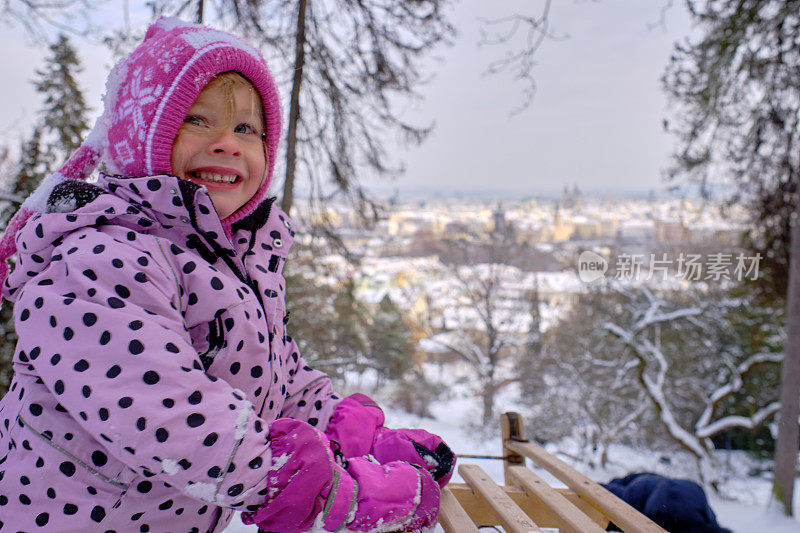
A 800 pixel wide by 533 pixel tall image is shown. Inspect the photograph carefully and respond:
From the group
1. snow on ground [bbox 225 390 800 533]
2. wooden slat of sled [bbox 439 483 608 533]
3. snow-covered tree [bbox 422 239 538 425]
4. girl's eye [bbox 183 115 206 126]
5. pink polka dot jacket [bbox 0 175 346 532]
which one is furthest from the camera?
snow-covered tree [bbox 422 239 538 425]

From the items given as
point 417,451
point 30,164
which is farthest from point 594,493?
point 30,164

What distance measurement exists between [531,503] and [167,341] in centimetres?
116

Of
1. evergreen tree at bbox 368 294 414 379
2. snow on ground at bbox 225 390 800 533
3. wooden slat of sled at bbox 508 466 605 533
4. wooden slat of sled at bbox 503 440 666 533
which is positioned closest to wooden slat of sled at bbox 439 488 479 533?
wooden slat of sled at bbox 508 466 605 533

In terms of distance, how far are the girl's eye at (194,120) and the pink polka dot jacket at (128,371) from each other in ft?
0.56

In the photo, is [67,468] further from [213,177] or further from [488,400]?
[488,400]

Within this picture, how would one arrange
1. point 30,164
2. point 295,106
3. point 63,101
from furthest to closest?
→ point 63,101 → point 30,164 → point 295,106

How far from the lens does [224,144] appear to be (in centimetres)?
104

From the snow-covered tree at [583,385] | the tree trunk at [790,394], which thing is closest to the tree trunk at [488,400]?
the snow-covered tree at [583,385]

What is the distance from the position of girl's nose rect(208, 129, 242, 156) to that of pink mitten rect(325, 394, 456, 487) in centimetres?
72

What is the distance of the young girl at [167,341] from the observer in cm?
74

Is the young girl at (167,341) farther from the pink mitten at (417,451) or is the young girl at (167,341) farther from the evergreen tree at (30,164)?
the evergreen tree at (30,164)

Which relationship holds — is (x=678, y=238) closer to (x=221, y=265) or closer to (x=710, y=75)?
(x=710, y=75)

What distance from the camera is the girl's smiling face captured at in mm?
1028

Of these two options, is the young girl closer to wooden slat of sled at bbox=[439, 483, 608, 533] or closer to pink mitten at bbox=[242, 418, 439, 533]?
pink mitten at bbox=[242, 418, 439, 533]
